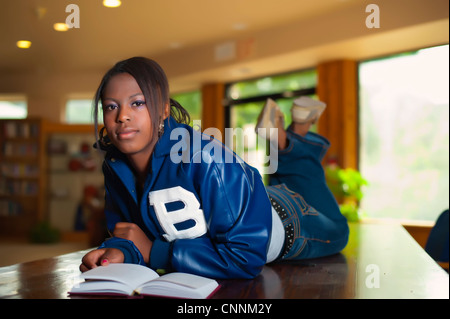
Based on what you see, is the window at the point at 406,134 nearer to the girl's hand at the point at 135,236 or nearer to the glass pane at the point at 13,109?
the girl's hand at the point at 135,236

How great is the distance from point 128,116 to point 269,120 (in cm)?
74

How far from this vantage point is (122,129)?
116 centimetres

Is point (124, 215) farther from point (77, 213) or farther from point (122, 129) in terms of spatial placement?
point (77, 213)

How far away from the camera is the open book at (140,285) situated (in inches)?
37.7

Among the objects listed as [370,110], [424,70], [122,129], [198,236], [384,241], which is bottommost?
[384,241]

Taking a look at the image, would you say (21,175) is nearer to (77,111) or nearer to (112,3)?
(77,111)

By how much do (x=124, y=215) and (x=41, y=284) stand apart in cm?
34

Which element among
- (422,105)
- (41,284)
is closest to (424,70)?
(422,105)

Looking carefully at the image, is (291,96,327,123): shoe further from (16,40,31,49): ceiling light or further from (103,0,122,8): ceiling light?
(16,40,31,49): ceiling light

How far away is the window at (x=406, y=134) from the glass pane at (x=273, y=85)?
74cm

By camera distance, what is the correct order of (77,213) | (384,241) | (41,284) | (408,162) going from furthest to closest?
1. (77,213)
2. (408,162)
3. (384,241)
4. (41,284)

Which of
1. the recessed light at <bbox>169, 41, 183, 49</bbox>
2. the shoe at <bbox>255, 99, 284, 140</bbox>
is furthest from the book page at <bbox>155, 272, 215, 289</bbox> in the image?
the recessed light at <bbox>169, 41, 183, 49</bbox>

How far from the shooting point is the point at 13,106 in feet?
27.3

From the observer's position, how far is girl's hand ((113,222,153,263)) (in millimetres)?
1191
